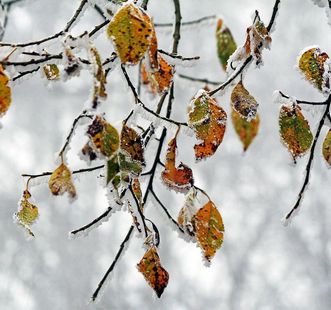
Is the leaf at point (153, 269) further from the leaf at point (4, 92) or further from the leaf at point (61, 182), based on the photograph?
the leaf at point (4, 92)

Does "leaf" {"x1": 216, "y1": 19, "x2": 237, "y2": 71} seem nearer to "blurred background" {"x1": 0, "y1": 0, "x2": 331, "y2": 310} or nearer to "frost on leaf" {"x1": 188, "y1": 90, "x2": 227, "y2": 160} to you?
"frost on leaf" {"x1": 188, "y1": 90, "x2": 227, "y2": 160}

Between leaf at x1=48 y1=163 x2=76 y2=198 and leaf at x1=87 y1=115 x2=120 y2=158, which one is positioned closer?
leaf at x1=87 y1=115 x2=120 y2=158

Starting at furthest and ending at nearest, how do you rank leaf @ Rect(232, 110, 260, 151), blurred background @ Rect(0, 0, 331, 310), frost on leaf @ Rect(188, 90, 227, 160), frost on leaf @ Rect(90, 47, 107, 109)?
1. blurred background @ Rect(0, 0, 331, 310)
2. leaf @ Rect(232, 110, 260, 151)
3. frost on leaf @ Rect(188, 90, 227, 160)
4. frost on leaf @ Rect(90, 47, 107, 109)

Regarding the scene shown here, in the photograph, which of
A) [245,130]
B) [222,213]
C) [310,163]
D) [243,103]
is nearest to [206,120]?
[243,103]

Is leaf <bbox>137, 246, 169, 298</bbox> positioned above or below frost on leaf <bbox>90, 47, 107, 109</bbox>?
below

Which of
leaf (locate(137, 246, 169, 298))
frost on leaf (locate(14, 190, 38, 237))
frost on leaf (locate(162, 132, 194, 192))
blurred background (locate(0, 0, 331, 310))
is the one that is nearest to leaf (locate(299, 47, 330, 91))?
frost on leaf (locate(162, 132, 194, 192))

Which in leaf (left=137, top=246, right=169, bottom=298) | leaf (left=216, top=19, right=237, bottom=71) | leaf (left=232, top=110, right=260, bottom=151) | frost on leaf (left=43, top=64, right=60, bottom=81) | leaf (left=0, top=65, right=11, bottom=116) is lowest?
leaf (left=137, top=246, right=169, bottom=298)

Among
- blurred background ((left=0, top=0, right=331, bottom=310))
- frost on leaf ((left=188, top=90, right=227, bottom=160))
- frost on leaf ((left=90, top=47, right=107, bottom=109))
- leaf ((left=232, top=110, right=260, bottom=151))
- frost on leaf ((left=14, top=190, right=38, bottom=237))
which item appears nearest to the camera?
frost on leaf ((left=90, top=47, right=107, bottom=109))

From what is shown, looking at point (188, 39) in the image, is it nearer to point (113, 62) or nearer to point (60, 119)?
point (60, 119)
